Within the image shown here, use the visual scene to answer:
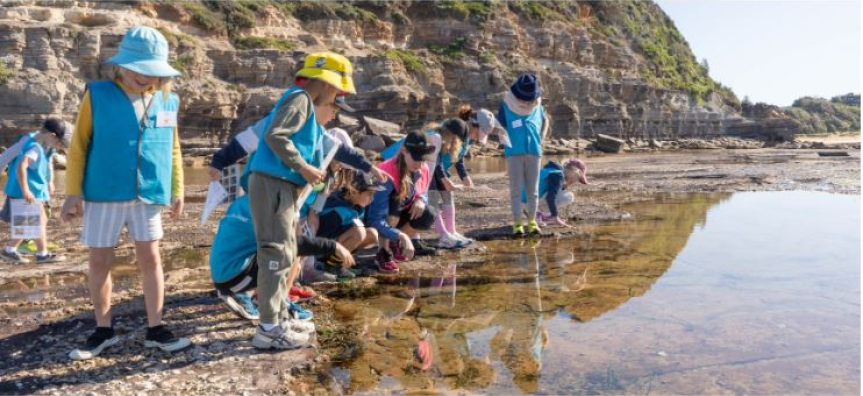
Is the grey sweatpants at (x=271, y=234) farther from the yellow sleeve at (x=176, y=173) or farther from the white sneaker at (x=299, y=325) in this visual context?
the yellow sleeve at (x=176, y=173)

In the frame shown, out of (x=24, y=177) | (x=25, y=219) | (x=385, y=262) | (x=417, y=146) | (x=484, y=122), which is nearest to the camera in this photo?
(x=417, y=146)

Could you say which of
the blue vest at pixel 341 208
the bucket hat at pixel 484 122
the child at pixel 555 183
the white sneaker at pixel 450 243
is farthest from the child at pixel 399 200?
the child at pixel 555 183

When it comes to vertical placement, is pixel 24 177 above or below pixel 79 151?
below

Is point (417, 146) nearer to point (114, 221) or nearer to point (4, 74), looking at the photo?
point (114, 221)

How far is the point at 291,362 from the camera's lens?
125 inches

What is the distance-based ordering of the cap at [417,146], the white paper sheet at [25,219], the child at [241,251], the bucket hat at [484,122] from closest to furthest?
the child at [241,251]
the cap at [417,146]
the white paper sheet at [25,219]
the bucket hat at [484,122]

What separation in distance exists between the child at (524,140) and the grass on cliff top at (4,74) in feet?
71.9

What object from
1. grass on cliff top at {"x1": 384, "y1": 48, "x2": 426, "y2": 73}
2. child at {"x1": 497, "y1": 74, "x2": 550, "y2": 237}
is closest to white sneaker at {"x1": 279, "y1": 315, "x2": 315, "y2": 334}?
child at {"x1": 497, "y1": 74, "x2": 550, "y2": 237}

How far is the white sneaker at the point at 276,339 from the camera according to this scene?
3.31 m

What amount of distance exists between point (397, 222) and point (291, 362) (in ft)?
8.15

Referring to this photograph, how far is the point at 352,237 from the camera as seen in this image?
4.82 meters

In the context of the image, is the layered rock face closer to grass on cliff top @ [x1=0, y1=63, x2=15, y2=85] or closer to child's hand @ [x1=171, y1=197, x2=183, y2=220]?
grass on cliff top @ [x1=0, y1=63, x2=15, y2=85]

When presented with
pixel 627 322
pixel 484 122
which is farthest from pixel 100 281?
pixel 484 122

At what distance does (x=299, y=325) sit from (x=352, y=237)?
4.37 ft
